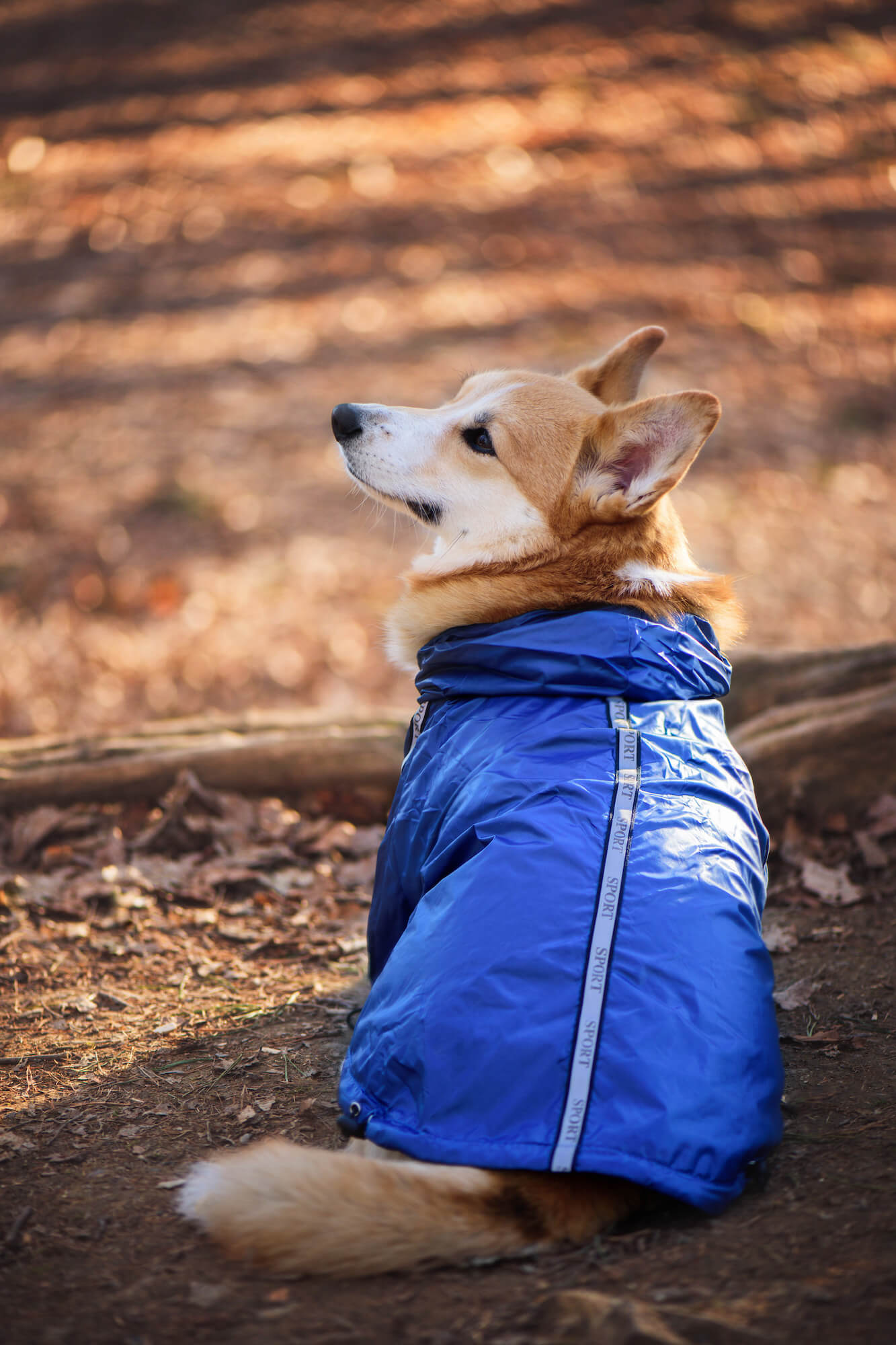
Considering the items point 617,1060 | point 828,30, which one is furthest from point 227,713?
point 828,30

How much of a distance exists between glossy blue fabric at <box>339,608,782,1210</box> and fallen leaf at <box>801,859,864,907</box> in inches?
57.9

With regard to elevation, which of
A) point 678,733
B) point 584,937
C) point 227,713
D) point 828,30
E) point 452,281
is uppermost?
point 828,30

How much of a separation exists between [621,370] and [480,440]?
0.68m

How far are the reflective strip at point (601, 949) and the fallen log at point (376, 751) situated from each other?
83.4 inches

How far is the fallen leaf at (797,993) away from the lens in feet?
11.1

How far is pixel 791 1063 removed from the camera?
A: 305 centimetres

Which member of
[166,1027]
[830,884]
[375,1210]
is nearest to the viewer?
[375,1210]

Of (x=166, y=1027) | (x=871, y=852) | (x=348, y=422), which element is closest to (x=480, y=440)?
(x=348, y=422)

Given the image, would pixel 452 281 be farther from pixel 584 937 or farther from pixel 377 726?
pixel 584 937

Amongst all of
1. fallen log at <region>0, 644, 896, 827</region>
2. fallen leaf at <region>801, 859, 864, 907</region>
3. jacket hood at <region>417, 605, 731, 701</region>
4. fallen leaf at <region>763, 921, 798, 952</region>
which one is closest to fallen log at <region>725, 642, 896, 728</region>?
fallen log at <region>0, 644, 896, 827</region>

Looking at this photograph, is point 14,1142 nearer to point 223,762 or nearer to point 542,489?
point 223,762

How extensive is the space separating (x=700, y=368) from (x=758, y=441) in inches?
49.6

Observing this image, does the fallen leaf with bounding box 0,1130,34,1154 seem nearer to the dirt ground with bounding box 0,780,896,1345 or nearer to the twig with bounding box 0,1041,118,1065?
the dirt ground with bounding box 0,780,896,1345

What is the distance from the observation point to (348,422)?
368cm
